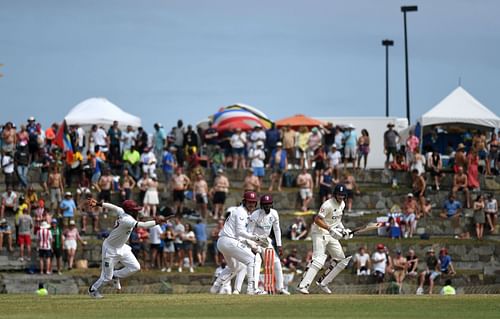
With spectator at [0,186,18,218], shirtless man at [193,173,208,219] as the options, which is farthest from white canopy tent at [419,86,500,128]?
spectator at [0,186,18,218]

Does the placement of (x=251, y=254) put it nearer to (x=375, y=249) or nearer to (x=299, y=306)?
(x=299, y=306)

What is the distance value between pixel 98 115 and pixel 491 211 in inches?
709

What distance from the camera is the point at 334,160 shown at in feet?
151

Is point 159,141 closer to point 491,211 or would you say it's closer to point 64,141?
point 64,141

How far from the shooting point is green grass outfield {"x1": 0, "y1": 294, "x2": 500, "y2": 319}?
19.4 m

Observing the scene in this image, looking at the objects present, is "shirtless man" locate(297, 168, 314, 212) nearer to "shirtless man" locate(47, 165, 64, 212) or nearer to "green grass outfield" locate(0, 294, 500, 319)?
"shirtless man" locate(47, 165, 64, 212)

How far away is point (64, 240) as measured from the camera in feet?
130

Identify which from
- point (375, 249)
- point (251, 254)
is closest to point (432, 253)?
point (375, 249)

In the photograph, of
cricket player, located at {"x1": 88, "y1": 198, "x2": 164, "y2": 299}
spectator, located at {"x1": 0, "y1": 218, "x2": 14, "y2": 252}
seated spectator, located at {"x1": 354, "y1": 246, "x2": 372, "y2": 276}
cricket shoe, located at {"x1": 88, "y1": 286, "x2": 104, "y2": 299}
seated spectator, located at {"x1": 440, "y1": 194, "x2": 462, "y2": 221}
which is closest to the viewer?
cricket player, located at {"x1": 88, "y1": 198, "x2": 164, "y2": 299}

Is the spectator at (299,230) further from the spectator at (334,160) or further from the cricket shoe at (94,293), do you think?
the cricket shoe at (94,293)

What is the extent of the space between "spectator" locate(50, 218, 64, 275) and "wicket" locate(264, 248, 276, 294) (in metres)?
14.0

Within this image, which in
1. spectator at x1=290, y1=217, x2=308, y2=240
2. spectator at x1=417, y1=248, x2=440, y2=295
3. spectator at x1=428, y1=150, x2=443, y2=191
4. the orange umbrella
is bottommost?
spectator at x1=417, y1=248, x2=440, y2=295

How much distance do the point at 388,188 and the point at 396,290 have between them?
452 inches

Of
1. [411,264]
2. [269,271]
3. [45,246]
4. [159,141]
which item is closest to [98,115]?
[159,141]
